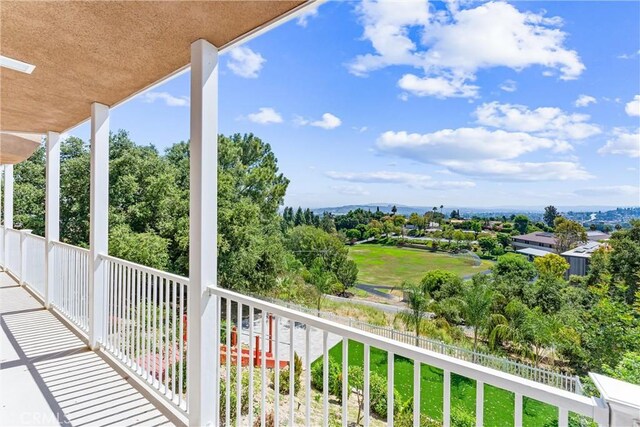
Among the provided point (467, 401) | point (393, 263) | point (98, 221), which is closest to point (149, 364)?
point (98, 221)

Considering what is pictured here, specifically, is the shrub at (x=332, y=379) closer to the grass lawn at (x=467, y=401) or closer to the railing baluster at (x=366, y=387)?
the grass lawn at (x=467, y=401)

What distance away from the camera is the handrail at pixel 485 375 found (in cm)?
87

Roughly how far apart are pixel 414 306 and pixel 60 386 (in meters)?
22.7

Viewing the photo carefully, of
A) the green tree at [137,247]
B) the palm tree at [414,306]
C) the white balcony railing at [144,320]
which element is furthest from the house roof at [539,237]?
the white balcony railing at [144,320]

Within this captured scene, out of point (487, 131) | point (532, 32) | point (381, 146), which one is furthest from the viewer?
point (381, 146)

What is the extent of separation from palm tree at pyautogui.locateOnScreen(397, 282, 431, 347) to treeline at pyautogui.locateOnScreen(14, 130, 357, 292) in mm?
5553

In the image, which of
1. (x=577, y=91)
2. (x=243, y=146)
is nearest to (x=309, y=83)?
(x=243, y=146)

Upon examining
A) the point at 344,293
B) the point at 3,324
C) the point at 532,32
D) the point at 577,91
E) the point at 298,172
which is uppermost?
the point at 532,32

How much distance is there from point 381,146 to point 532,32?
52.3 ft

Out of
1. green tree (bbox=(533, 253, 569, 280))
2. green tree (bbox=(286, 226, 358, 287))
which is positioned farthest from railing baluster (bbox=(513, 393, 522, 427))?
green tree (bbox=(286, 226, 358, 287))

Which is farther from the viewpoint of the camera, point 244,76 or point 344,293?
point 244,76

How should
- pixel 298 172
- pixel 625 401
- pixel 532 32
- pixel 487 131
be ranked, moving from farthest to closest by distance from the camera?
pixel 487 131 < pixel 532 32 < pixel 298 172 < pixel 625 401

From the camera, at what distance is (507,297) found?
70.2 ft

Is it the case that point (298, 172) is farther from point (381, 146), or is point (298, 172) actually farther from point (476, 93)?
point (476, 93)
